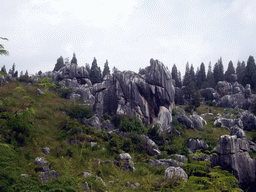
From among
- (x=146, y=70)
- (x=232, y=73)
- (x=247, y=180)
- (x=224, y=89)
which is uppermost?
(x=232, y=73)

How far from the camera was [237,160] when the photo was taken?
13672 mm

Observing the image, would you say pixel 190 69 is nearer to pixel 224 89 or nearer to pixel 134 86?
pixel 224 89

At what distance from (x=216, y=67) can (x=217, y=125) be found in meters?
42.0

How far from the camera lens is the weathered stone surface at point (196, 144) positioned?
2130 cm

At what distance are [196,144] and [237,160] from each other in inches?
310

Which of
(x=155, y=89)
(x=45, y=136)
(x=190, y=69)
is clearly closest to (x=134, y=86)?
(x=155, y=89)

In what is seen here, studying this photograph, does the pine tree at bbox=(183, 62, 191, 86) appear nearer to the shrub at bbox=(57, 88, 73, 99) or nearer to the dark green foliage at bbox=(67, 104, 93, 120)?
the shrub at bbox=(57, 88, 73, 99)

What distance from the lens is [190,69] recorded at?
72125 millimetres

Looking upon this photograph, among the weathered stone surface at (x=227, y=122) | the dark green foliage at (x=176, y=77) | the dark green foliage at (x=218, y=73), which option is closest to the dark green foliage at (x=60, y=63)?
the dark green foliage at (x=176, y=77)

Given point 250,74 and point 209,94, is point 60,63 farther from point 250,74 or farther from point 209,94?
point 250,74

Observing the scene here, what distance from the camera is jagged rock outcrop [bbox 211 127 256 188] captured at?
13155 millimetres

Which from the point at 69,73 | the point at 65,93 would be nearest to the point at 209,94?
the point at 69,73

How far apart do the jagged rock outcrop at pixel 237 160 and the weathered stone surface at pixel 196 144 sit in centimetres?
661

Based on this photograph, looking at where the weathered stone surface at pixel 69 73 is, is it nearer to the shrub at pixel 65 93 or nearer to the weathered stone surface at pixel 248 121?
the shrub at pixel 65 93
